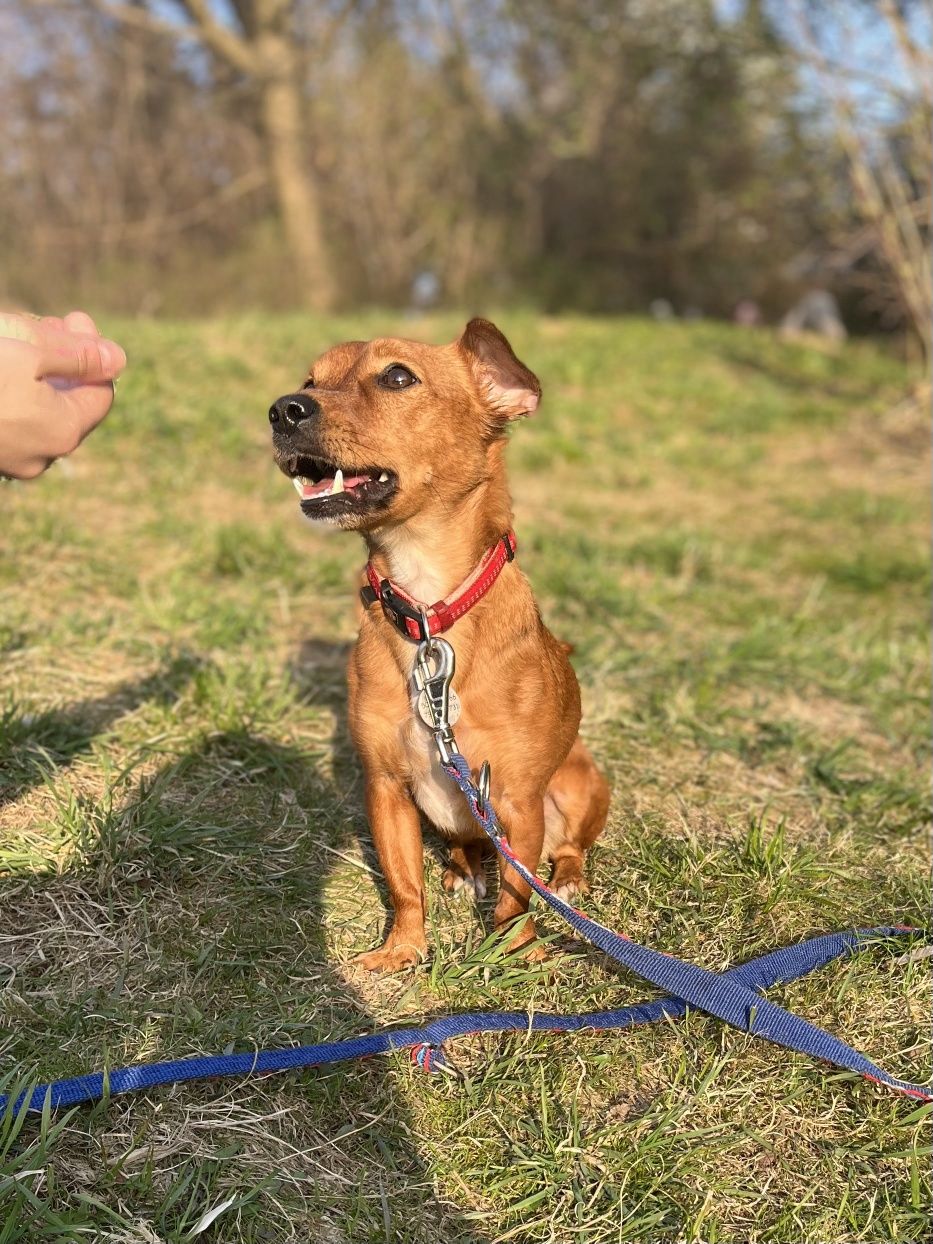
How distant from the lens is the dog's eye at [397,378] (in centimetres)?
272

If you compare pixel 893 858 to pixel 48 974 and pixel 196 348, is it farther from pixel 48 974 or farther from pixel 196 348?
pixel 196 348

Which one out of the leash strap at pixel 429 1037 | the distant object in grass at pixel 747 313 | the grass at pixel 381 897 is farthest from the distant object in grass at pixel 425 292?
the leash strap at pixel 429 1037

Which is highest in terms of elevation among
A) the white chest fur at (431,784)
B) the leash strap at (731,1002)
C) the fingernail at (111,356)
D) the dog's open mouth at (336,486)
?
the fingernail at (111,356)

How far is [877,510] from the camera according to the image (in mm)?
7258

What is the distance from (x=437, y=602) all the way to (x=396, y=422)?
0.45 meters

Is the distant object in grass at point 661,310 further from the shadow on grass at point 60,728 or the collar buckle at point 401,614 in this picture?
the collar buckle at point 401,614

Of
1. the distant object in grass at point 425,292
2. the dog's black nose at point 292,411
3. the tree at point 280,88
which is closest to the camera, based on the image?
the dog's black nose at point 292,411

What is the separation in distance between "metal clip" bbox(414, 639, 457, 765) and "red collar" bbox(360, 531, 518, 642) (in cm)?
6

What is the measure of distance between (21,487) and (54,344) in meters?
4.23

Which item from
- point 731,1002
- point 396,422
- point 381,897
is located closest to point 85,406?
point 396,422

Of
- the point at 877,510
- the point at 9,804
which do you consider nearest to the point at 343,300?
the point at 877,510

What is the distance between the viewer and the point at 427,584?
8.98ft

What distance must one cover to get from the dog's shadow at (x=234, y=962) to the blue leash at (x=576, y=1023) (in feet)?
0.25

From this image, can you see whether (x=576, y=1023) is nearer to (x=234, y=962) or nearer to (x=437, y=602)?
(x=234, y=962)
